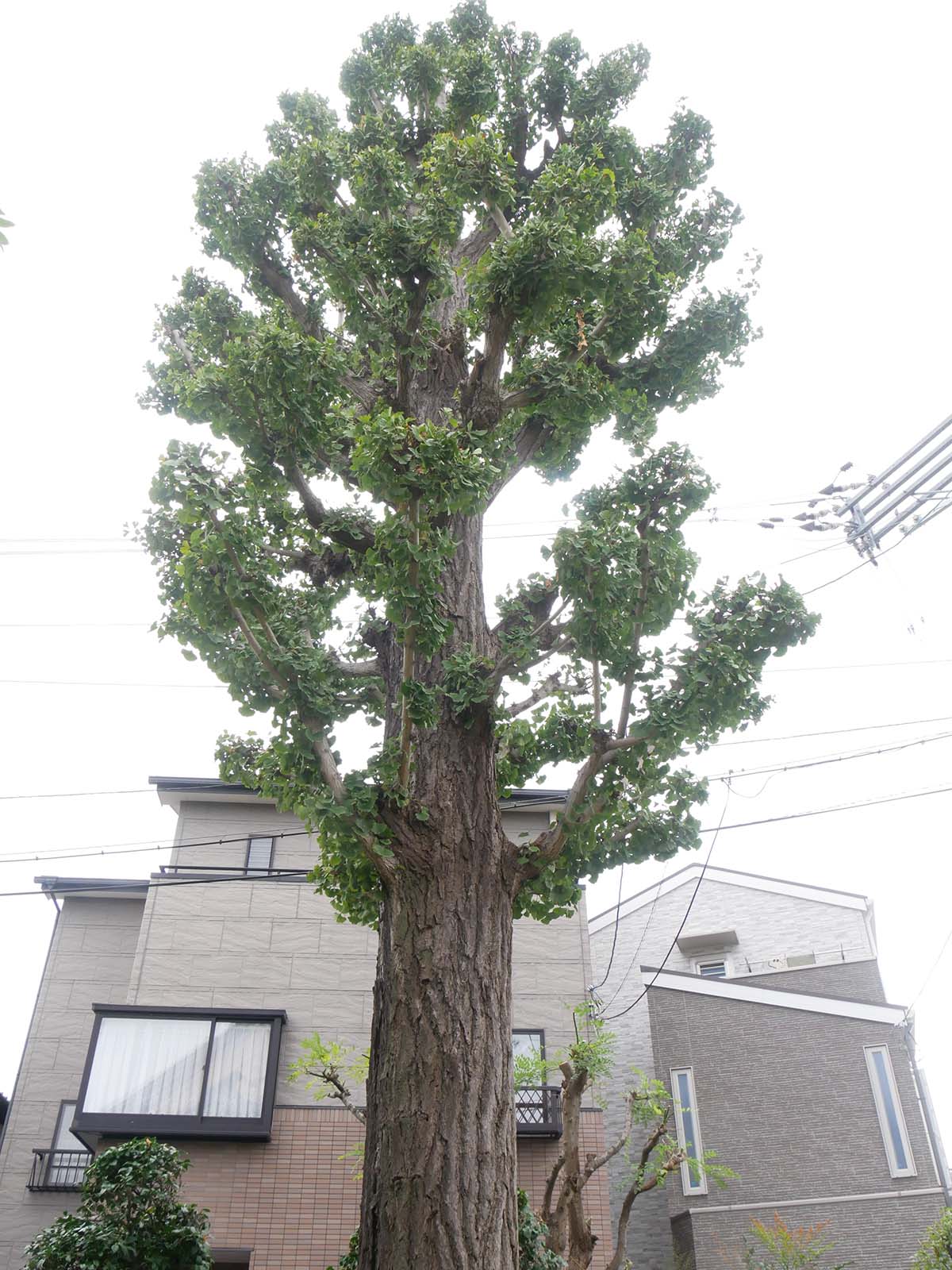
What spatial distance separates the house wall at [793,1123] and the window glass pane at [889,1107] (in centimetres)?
12

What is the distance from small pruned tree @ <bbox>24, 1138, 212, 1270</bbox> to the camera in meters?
7.13

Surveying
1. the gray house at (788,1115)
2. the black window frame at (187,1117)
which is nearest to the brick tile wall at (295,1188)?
the black window frame at (187,1117)

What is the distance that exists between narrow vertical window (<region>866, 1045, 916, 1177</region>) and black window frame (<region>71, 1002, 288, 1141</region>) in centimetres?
745

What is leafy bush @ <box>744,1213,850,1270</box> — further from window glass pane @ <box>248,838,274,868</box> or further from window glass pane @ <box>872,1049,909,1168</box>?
window glass pane @ <box>248,838,274,868</box>

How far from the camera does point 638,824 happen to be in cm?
493

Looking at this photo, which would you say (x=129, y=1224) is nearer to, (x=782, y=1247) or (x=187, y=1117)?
(x=187, y=1117)

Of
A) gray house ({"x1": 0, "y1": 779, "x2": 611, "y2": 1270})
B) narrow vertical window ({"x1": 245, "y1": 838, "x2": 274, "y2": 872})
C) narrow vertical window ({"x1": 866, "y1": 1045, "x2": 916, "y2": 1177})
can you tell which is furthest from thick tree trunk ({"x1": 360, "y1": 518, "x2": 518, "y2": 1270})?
narrow vertical window ({"x1": 866, "y1": 1045, "x2": 916, "y2": 1177})

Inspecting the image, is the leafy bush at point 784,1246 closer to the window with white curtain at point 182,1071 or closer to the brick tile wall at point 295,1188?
the brick tile wall at point 295,1188

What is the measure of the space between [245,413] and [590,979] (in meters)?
8.95

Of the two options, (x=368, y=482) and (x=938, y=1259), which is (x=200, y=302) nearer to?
(x=368, y=482)

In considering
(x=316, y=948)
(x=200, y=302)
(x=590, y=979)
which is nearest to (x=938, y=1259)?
(x=590, y=979)

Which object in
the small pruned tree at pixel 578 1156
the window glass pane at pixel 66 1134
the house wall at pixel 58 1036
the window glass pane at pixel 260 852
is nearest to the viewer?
the small pruned tree at pixel 578 1156

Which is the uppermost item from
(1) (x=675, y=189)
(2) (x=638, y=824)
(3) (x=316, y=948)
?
(1) (x=675, y=189)

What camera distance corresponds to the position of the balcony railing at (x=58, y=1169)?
11.1m
